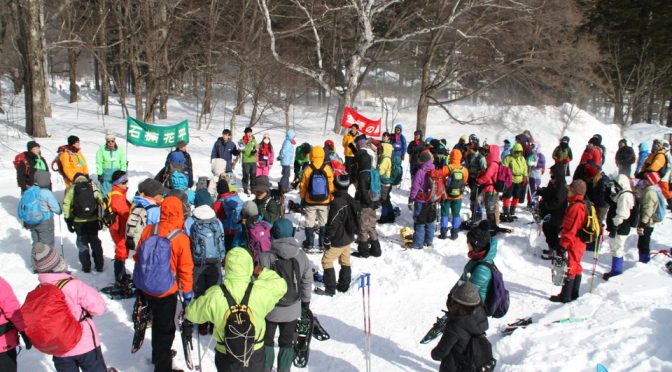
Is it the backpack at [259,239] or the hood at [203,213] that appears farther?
the backpack at [259,239]

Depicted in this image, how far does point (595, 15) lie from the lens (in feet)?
100

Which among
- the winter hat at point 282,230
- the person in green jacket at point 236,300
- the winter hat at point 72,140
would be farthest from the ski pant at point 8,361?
the winter hat at point 72,140

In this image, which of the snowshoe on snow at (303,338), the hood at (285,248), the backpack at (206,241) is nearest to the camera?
the hood at (285,248)

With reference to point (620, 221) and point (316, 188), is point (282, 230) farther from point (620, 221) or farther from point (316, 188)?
point (620, 221)

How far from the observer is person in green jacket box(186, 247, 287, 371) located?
377cm

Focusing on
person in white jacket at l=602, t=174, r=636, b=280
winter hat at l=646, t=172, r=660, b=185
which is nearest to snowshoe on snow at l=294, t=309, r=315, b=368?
person in white jacket at l=602, t=174, r=636, b=280

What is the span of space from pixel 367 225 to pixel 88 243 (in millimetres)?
4449

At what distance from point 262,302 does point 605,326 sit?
13.0 feet

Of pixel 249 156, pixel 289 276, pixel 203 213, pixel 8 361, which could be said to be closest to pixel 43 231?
pixel 203 213

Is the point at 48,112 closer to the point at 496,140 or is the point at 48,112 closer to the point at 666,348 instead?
the point at 496,140

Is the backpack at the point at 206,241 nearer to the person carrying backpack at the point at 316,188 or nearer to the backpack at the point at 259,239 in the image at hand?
the backpack at the point at 259,239

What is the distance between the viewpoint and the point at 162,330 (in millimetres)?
4867

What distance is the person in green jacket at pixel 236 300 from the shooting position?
3773 millimetres

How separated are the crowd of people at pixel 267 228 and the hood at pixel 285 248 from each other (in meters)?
0.01
